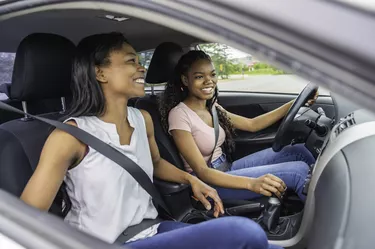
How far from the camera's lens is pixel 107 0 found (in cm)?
94

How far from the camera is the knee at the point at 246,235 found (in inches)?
54.7

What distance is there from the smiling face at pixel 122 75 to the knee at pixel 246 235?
668 millimetres

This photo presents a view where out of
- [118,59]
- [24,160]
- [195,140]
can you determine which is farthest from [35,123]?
[195,140]

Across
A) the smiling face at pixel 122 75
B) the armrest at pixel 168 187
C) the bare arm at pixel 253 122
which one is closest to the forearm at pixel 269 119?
the bare arm at pixel 253 122

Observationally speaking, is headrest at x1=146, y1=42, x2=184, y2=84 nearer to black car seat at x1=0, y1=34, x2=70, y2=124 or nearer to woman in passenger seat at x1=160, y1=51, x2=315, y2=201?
woman in passenger seat at x1=160, y1=51, x2=315, y2=201

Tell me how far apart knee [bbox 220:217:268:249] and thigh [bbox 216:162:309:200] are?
78 cm

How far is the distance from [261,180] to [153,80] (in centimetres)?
114

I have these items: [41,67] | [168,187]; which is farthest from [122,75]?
[168,187]

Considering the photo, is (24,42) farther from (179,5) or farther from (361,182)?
(361,182)

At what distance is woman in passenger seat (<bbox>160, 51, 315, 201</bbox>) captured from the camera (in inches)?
87.9

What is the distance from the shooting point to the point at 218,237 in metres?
1.41

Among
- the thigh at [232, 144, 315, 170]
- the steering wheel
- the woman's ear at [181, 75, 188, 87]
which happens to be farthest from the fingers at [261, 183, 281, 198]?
the woman's ear at [181, 75, 188, 87]

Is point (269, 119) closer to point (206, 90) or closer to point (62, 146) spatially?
point (206, 90)

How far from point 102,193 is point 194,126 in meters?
1.00
